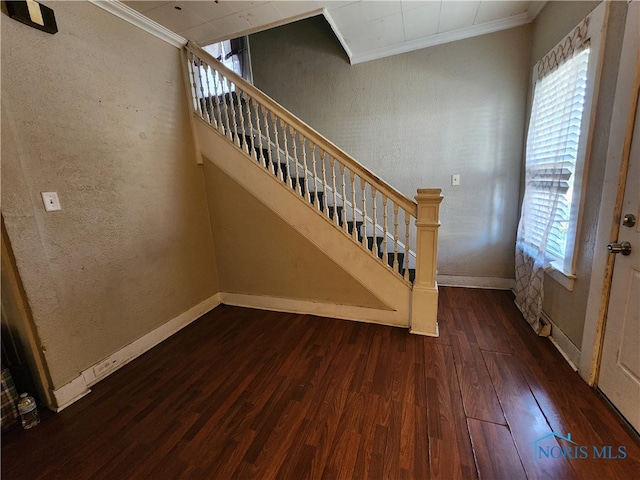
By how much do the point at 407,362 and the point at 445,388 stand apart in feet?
0.93

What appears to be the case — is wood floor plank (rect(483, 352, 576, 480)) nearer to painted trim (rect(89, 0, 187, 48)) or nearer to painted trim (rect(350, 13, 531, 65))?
painted trim (rect(350, 13, 531, 65))

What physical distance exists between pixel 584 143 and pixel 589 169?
16 cm

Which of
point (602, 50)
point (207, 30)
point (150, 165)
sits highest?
point (207, 30)

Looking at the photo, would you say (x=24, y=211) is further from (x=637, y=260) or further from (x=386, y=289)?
(x=637, y=260)

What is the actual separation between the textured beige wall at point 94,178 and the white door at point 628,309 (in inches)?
115

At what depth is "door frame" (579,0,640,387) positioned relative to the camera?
1.28m

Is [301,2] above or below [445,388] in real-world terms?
above

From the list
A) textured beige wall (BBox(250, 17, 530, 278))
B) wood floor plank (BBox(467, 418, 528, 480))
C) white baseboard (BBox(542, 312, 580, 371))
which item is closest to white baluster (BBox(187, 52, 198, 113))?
textured beige wall (BBox(250, 17, 530, 278))

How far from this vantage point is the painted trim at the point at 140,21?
1783mm

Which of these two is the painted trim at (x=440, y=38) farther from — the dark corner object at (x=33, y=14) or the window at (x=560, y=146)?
the dark corner object at (x=33, y=14)

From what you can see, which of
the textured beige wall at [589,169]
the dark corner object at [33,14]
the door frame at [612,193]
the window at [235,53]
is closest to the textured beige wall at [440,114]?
the window at [235,53]

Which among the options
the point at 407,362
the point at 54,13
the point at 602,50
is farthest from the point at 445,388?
the point at 54,13

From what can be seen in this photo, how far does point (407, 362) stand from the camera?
183 centimetres

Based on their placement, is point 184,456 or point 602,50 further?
point 602,50
